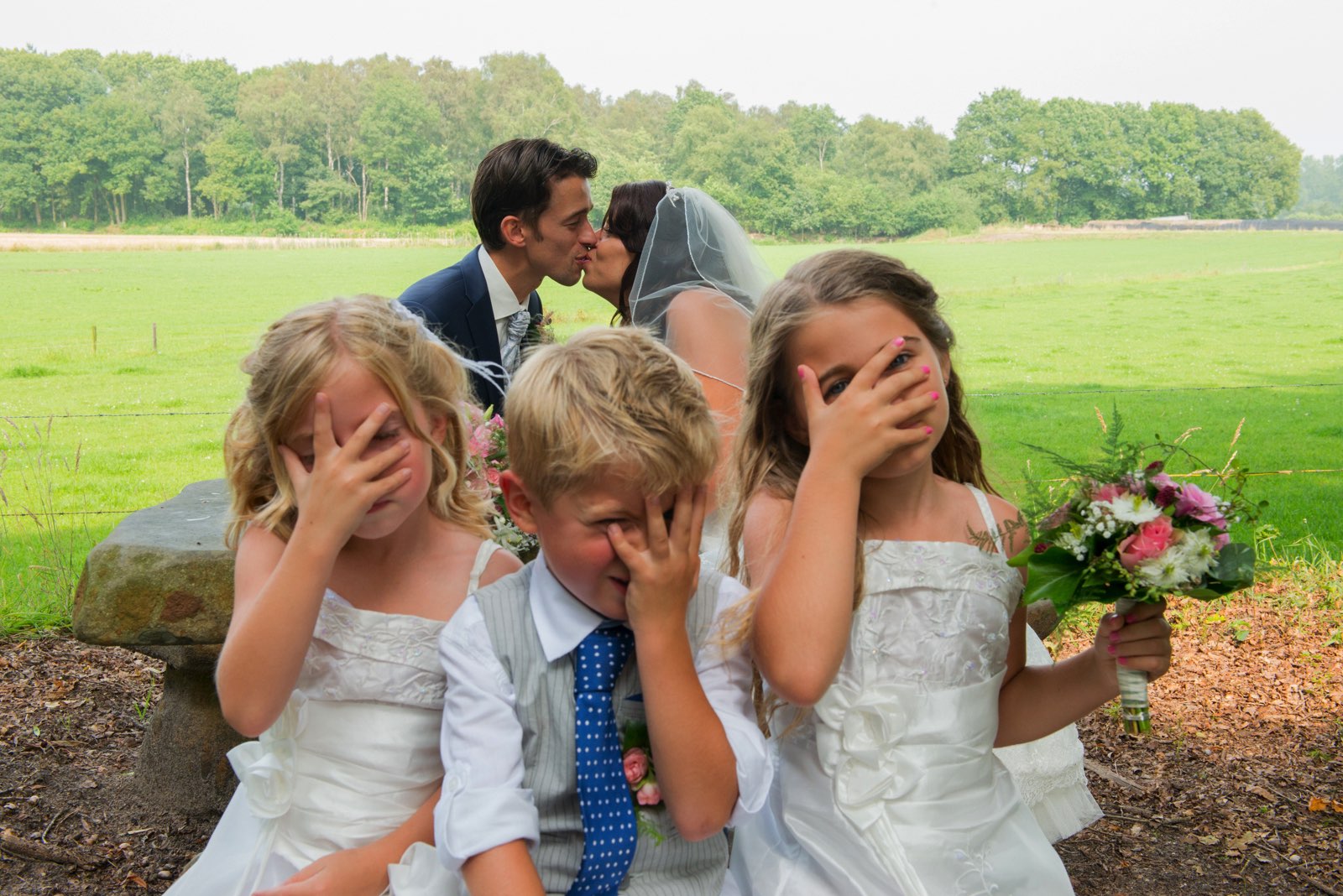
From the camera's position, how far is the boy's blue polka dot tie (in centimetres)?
185

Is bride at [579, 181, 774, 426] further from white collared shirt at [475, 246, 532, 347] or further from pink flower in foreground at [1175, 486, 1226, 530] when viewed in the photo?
pink flower in foreground at [1175, 486, 1226, 530]

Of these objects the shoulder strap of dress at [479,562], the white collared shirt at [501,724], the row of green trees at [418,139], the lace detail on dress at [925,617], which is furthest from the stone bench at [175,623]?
the row of green trees at [418,139]

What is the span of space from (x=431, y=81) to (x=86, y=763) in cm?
3260

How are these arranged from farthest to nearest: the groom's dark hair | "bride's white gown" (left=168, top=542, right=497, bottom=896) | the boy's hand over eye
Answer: the groom's dark hair < "bride's white gown" (left=168, top=542, right=497, bottom=896) < the boy's hand over eye

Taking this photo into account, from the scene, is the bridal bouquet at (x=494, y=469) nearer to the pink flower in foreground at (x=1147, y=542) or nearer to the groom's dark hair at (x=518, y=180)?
the pink flower in foreground at (x=1147, y=542)

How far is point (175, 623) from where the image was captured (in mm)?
3754

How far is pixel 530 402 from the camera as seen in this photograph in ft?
5.98

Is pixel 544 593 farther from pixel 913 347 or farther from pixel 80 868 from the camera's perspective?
pixel 80 868

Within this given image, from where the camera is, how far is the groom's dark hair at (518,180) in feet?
17.2

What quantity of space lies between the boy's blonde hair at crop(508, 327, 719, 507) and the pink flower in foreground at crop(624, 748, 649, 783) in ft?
1.46

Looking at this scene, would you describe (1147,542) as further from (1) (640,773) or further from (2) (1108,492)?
(1) (640,773)

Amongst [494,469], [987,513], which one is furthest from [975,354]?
[987,513]

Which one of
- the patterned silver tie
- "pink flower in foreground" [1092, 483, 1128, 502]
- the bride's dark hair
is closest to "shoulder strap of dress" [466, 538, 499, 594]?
"pink flower in foreground" [1092, 483, 1128, 502]

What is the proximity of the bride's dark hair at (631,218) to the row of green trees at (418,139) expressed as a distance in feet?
57.6
